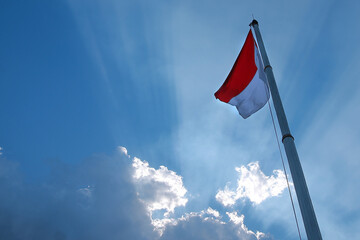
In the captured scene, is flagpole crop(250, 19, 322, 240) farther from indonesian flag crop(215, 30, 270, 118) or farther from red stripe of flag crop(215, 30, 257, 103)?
red stripe of flag crop(215, 30, 257, 103)

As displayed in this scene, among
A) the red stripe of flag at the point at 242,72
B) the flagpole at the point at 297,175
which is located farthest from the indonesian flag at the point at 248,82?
the flagpole at the point at 297,175

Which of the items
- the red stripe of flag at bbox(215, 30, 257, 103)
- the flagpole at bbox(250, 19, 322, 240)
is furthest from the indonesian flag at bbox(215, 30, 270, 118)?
the flagpole at bbox(250, 19, 322, 240)

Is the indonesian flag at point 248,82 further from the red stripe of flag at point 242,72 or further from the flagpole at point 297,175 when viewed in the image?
the flagpole at point 297,175

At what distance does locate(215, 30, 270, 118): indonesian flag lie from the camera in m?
13.5

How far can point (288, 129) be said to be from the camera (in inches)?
344

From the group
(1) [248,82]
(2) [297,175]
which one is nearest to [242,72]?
(1) [248,82]

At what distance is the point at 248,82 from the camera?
13.9 metres

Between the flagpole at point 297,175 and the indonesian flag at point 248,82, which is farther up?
the indonesian flag at point 248,82

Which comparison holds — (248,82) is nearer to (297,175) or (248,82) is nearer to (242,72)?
(242,72)

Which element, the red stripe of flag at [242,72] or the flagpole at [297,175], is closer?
the flagpole at [297,175]

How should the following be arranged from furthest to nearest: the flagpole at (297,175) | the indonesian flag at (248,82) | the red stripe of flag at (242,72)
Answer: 1. the red stripe of flag at (242,72)
2. the indonesian flag at (248,82)
3. the flagpole at (297,175)

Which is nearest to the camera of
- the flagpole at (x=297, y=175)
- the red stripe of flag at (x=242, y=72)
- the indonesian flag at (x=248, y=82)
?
the flagpole at (x=297, y=175)

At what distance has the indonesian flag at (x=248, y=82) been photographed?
44.3ft

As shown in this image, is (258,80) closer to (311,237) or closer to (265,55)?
(265,55)
